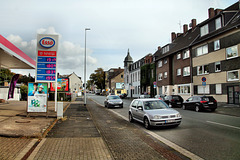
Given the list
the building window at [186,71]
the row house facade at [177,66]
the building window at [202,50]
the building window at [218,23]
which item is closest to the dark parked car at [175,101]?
the row house facade at [177,66]

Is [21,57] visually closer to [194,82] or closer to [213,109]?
[213,109]

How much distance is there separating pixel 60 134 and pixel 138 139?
3.02 metres

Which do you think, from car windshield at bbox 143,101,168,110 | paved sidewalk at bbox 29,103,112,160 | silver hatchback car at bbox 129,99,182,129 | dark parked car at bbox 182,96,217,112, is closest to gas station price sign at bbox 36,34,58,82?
silver hatchback car at bbox 129,99,182,129

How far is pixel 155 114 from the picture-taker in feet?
30.2

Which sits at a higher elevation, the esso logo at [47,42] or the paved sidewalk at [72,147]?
the esso logo at [47,42]

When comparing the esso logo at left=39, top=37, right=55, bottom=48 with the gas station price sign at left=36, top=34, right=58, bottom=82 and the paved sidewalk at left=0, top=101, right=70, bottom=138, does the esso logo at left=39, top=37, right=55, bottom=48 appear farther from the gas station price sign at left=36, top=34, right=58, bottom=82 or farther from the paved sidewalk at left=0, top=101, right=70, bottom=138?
the paved sidewalk at left=0, top=101, right=70, bottom=138

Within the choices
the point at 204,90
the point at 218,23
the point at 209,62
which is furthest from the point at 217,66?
the point at 218,23

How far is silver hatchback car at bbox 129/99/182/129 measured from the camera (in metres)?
9.10

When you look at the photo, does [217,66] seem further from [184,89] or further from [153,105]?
[153,105]

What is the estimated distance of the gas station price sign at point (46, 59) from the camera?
15.8 m

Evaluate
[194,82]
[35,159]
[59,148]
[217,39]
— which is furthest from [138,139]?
[194,82]

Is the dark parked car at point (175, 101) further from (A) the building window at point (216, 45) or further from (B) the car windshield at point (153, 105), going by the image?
(B) the car windshield at point (153, 105)

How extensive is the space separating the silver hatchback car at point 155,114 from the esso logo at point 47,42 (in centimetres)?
898

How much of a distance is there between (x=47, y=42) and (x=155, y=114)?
438 inches
